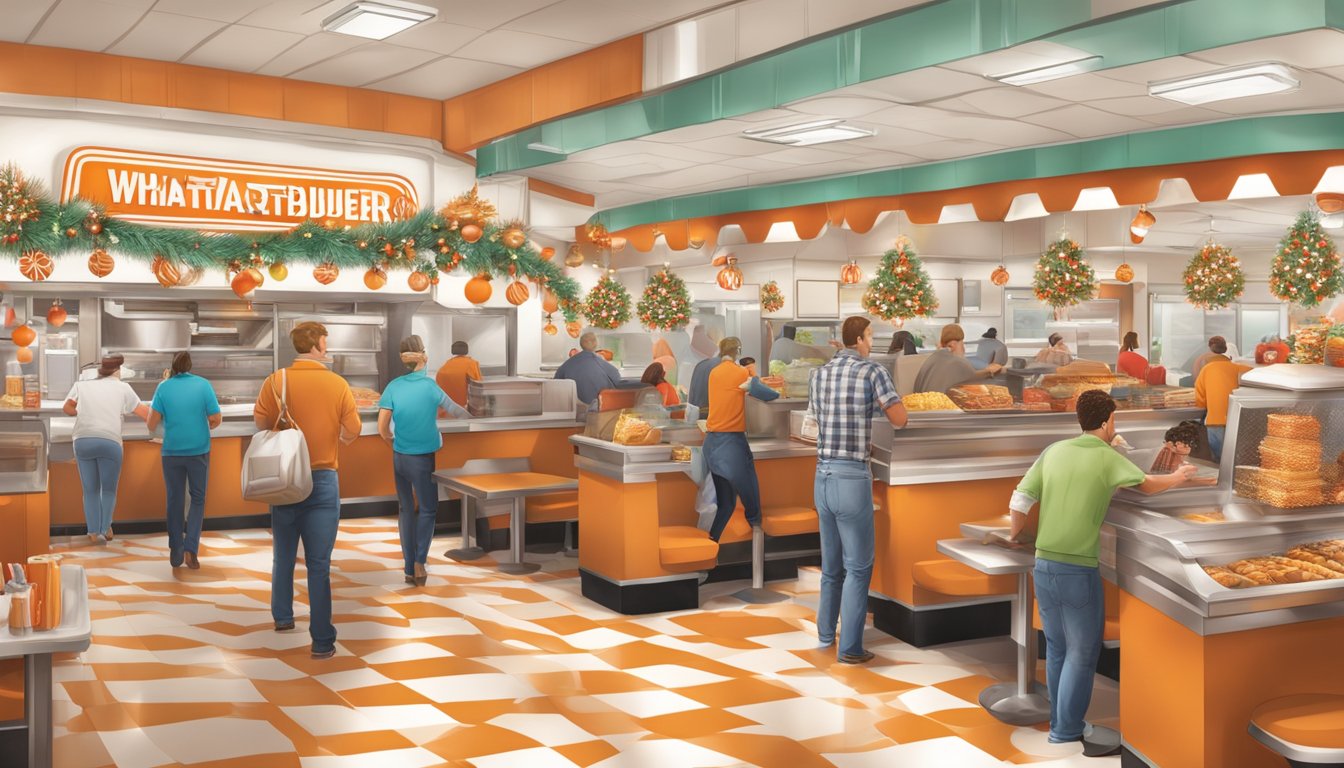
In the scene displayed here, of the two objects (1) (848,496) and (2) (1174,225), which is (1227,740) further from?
(2) (1174,225)

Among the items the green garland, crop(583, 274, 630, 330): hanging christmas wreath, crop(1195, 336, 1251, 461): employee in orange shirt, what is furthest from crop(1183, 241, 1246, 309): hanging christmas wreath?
the green garland

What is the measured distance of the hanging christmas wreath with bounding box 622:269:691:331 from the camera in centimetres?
1377

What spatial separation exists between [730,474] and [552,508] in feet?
6.37

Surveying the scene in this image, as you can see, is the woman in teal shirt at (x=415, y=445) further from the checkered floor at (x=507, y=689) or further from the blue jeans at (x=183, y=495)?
the blue jeans at (x=183, y=495)

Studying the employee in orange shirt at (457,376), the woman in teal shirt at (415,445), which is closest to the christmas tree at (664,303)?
the employee in orange shirt at (457,376)

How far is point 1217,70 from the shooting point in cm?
711

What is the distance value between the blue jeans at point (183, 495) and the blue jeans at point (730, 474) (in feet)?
11.7

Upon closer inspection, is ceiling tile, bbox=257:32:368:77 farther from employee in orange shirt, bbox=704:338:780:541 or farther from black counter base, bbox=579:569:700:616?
black counter base, bbox=579:569:700:616

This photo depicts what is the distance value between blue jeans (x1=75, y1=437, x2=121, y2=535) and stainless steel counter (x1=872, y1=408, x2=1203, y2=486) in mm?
→ 5544

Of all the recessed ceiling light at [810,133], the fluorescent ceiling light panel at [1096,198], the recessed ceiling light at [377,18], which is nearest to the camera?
the recessed ceiling light at [377,18]

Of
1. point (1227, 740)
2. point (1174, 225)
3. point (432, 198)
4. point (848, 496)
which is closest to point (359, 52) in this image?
point (432, 198)

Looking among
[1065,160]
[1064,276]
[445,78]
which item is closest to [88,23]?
[445,78]

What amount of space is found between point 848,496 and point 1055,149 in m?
6.58

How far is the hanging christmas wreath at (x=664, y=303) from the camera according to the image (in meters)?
13.8
